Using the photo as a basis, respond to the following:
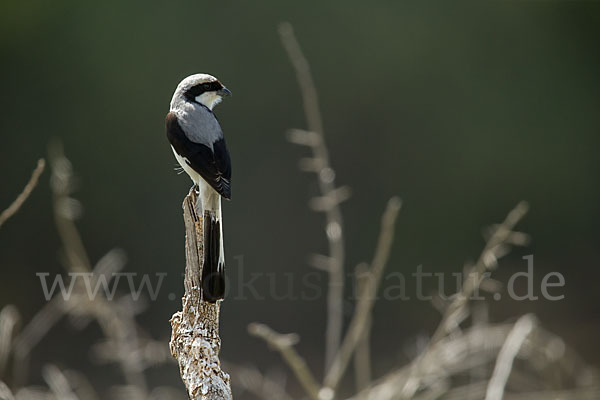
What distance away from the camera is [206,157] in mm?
3205

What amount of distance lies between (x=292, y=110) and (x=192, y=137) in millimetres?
6187

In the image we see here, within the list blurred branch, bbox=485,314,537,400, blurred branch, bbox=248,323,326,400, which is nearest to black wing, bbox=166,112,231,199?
blurred branch, bbox=248,323,326,400

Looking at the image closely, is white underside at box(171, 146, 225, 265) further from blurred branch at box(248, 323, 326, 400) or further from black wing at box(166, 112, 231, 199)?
blurred branch at box(248, 323, 326, 400)

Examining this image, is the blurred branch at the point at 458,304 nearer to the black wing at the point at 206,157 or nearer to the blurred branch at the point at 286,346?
the blurred branch at the point at 286,346

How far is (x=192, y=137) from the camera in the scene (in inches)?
129

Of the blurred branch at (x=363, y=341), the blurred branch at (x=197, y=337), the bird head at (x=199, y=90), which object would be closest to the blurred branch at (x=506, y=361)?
the blurred branch at (x=363, y=341)

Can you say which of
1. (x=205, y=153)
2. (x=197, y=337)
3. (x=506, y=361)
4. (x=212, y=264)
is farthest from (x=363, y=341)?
(x=197, y=337)

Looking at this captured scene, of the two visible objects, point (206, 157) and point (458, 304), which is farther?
point (206, 157)

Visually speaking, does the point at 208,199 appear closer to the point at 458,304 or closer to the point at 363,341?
the point at 458,304

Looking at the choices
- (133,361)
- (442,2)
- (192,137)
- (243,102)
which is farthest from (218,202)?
(442,2)

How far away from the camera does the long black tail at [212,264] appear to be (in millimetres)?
2623

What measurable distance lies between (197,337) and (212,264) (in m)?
0.32

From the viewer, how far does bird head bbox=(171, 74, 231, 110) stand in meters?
3.46

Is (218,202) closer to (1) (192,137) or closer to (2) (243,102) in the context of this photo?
(1) (192,137)
